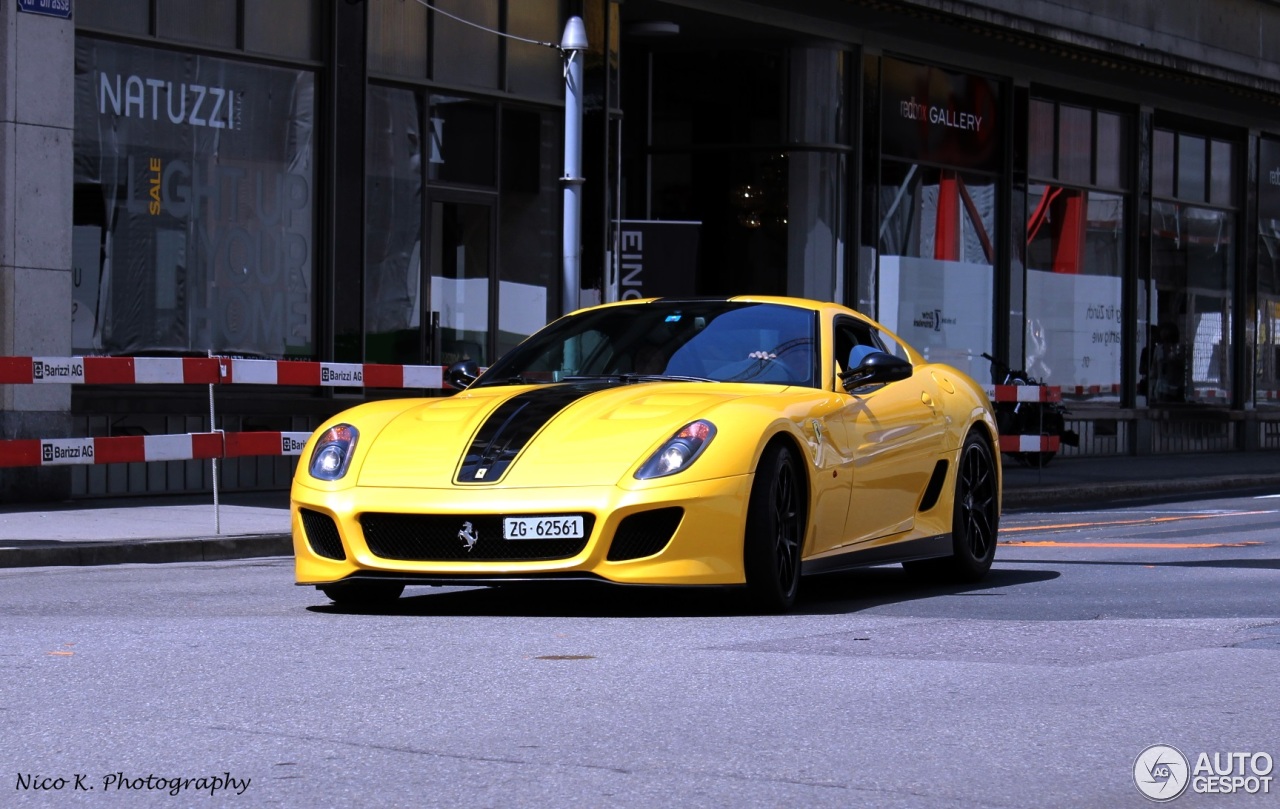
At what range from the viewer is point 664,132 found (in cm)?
2528

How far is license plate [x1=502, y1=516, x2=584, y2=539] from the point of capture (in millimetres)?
7645

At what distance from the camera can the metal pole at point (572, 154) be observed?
17.7 m

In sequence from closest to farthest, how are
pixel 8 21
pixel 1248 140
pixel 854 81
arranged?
pixel 8 21 → pixel 854 81 → pixel 1248 140

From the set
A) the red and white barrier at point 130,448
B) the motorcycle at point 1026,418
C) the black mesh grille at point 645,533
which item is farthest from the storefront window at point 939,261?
the black mesh grille at point 645,533

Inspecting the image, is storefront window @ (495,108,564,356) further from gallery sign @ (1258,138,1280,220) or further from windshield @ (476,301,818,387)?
gallery sign @ (1258,138,1280,220)

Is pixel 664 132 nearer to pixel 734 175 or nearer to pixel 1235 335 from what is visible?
pixel 734 175

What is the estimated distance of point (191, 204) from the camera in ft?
55.7

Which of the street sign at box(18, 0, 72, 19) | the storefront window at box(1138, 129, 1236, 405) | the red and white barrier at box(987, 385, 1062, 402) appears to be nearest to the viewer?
the street sign at box(18, 0, 72, 19)

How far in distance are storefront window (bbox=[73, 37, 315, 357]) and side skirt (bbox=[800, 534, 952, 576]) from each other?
863 centimetres

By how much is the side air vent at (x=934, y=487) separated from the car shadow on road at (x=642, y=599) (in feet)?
1.36

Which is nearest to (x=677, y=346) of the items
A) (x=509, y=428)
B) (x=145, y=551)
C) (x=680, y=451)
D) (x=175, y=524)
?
(x=509, y=428)

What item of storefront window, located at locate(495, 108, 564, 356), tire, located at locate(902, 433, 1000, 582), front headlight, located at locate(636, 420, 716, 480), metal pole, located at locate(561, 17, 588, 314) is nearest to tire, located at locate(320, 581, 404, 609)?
front headlight, located at locate(636, 420, 716, 480)

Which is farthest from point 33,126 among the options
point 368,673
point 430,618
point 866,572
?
point 368,673

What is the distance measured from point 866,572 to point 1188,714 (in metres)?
5.35
